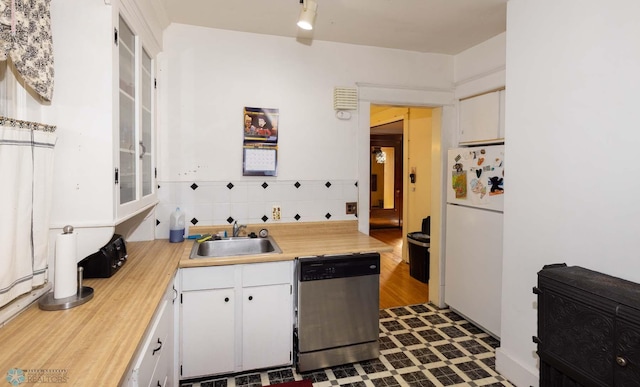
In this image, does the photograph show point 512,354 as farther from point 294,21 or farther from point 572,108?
point 294,21

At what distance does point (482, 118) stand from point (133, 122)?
107 inches

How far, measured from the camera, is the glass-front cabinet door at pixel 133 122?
1.78 m

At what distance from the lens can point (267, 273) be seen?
228cm

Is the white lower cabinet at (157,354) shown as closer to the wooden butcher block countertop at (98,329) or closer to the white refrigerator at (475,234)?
the wooden butcher block countertop at (98,329)

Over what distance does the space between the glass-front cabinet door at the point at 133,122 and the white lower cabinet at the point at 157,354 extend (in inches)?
21.4

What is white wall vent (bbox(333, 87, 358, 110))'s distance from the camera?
3012 millimetres

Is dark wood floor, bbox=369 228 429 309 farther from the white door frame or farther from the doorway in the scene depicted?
the doorway

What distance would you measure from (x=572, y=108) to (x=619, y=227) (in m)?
0.65

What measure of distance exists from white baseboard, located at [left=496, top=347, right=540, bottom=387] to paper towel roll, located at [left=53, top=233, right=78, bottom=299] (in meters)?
2.54

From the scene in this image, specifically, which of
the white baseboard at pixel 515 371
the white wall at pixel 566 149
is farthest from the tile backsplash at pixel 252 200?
the white baseboard at pixel 515 371

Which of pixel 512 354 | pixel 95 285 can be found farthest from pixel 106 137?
pixel 512 354

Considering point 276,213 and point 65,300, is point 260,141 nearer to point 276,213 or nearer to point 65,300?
point 276,213

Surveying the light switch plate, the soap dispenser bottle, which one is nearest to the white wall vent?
the light switch plate

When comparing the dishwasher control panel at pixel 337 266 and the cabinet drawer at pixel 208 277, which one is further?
the dishwasher control panel at pixel 337 266
